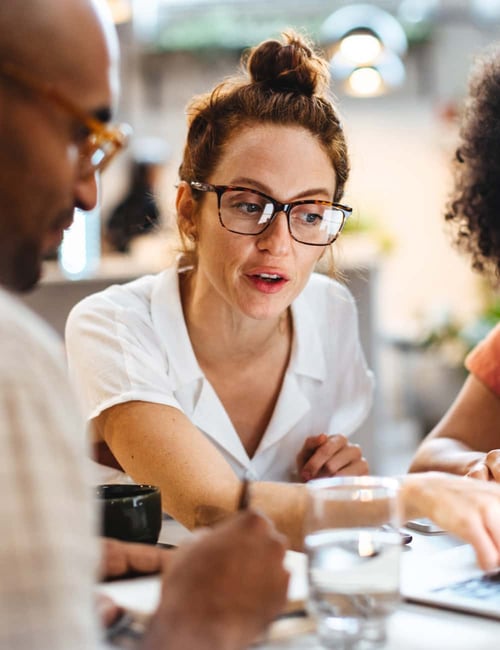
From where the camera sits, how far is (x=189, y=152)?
1.68 metres

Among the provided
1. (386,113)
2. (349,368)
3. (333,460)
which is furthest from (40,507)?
(386,113)

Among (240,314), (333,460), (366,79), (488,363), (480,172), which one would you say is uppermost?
(366,79)

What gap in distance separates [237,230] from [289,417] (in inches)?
14.7

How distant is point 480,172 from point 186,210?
61cm

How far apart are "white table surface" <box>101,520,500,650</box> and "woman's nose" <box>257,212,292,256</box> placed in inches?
26.0

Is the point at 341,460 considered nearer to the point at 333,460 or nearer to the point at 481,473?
the point at 333,460

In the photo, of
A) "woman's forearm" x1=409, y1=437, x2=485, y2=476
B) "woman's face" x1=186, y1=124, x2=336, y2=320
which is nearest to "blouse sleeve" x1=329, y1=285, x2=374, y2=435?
"woman's forearm" x1=409, y1=437, x2=485, y2=476

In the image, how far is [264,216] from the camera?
1.49 meters

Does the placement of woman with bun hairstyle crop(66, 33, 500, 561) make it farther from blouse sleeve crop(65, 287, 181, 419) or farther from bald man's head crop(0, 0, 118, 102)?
bald man's head crop(0, 0, 118, 102)

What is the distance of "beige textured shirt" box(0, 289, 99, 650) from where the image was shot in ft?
1.87

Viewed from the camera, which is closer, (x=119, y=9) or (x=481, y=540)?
(x=481, y=540)

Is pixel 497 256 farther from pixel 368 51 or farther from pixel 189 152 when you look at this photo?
pixel 368 51

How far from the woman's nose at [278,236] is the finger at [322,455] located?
329 millimetres

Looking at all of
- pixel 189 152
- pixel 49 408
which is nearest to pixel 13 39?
pixel 49 408
